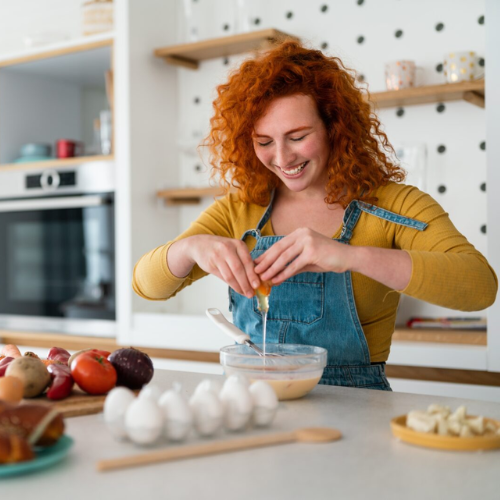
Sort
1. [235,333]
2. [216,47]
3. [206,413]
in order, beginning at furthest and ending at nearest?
[216,47]
[235,333]
[206,413]

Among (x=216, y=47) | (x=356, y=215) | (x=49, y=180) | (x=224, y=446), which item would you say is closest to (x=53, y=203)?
(x=49, y=180)

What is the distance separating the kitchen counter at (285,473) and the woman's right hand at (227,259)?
0.38 m

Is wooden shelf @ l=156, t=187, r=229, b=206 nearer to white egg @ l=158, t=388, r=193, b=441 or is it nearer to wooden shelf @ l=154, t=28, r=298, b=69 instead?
wooden shelf @ l=154, t=28, r=298, b=69

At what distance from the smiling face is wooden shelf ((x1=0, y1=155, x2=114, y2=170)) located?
149 cm

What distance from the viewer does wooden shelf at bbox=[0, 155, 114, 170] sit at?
3076mm

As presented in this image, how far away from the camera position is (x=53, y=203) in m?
3.21

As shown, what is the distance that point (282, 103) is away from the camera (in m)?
1.66

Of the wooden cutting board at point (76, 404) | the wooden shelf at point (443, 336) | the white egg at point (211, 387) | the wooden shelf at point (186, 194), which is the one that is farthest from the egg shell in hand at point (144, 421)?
the wooden shelf at point (186, 194)

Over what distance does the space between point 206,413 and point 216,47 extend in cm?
225

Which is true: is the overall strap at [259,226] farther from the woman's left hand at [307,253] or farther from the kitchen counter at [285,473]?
the kitchen counter at [285,473]

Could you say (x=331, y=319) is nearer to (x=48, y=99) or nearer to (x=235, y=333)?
(x=235, y=333)

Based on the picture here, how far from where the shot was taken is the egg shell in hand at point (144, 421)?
94cm

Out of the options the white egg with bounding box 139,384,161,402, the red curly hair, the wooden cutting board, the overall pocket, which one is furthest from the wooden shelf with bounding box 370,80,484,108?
the white egg with bounding box 139,384,161,402

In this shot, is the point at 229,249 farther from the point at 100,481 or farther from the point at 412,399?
the point at 100,481
